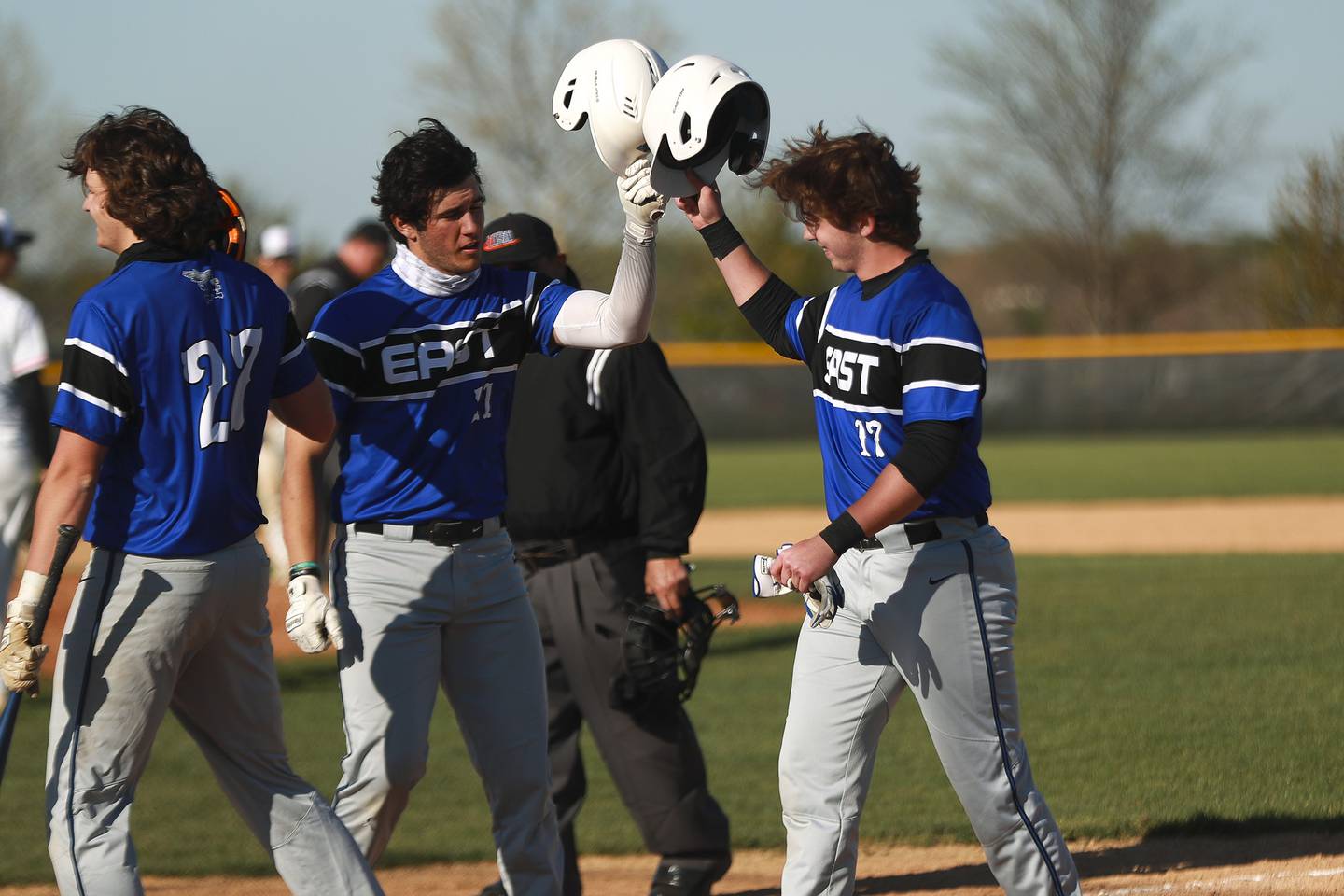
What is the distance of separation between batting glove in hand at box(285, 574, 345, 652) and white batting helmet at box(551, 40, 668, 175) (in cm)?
121

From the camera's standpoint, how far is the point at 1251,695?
6648 mm

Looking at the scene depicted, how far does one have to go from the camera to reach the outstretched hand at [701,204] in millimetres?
3711

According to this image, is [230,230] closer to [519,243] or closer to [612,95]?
[612,95]

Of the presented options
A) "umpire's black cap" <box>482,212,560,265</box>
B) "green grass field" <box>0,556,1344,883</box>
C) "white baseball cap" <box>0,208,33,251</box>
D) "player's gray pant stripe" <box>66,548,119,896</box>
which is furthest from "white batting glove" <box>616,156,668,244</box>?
"white baseball cap" <box>0,208,33,251</box>

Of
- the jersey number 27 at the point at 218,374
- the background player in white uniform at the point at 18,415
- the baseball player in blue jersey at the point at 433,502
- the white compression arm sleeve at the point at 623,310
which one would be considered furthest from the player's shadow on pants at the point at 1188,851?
the background player in white uniform at the point at 18,415

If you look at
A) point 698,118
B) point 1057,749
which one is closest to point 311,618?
point 698,118

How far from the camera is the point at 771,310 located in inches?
152

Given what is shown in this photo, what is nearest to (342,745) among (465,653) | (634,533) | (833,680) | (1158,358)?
(634,533)

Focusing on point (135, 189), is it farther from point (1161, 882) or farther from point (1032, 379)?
point (1032, 379)

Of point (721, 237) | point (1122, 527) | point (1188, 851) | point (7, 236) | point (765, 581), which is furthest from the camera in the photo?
point (1122, 527)

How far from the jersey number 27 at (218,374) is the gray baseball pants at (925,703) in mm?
1404

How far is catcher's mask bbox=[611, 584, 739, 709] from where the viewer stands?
442 cm

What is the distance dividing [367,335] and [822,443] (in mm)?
1120

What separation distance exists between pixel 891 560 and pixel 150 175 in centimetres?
179
